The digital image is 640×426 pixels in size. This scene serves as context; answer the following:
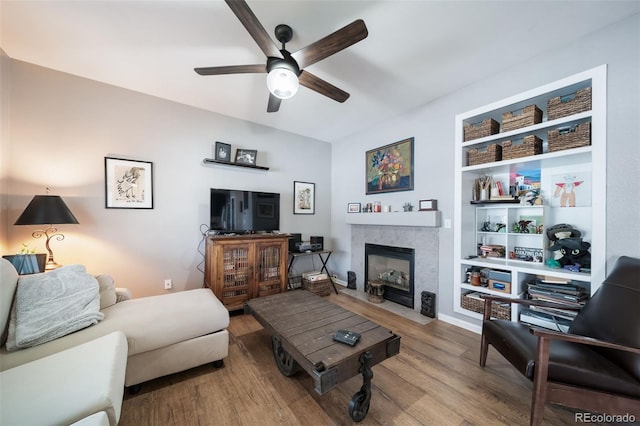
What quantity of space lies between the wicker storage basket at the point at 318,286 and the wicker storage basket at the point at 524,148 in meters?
2.84

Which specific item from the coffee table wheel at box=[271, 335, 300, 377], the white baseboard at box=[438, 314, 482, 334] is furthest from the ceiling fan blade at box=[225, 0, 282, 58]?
the white baseboard at box=[438, 314, 482, 334]

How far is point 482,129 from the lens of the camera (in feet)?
8.09

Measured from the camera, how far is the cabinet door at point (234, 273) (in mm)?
2746

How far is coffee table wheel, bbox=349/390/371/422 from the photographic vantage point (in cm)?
134

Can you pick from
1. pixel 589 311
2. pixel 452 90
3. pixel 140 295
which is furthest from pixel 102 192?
pixel 589 311

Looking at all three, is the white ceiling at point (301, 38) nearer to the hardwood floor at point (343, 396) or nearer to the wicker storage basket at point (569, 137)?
the wicker storage basket at point (569, 137)

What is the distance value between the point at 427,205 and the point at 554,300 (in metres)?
1.43

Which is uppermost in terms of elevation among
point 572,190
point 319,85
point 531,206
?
point 319,85

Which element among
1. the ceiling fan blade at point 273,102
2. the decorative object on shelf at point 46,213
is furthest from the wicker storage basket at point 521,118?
the decorative object on shelf at point 46,213

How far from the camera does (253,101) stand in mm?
2918

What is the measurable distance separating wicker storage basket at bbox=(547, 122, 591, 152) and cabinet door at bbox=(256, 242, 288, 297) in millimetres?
3115

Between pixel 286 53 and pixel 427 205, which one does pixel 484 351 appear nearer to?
pixel 427 205

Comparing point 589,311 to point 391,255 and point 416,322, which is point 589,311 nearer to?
point 416,322

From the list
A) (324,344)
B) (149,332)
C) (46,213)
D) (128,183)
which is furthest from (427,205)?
(46,213)
